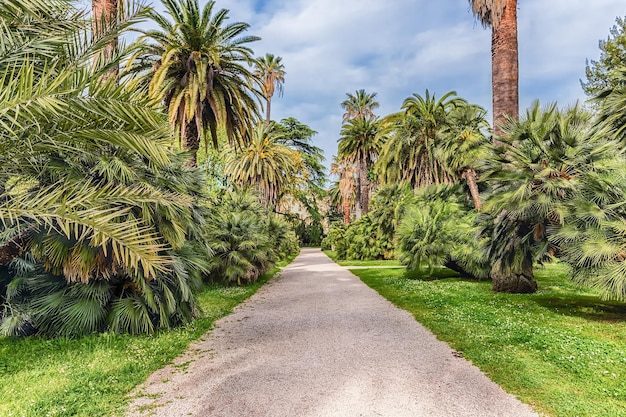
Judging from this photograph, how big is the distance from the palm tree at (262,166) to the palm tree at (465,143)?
11.0m

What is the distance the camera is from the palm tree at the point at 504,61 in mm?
9898

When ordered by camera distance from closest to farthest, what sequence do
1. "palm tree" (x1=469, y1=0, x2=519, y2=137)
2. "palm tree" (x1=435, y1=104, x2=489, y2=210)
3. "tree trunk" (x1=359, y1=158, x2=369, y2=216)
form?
"palm tree" (x1=469, y1=0, x2=519, y2=137)
"palm tree" (x1=435, y1=104, x2=489, y2=210)
"tree trunk" (x1=359, y1=158, x2=369, y2=216)

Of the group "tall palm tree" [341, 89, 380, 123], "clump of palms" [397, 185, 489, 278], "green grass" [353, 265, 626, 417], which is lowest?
"green grass" [353, 265, 626, 417]

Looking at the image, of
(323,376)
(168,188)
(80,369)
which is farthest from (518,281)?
(80,369)

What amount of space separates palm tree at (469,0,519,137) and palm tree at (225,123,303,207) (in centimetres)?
1533

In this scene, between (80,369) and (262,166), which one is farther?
(262,166)

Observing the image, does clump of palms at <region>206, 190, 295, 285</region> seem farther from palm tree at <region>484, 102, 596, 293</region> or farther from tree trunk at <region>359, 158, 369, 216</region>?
tree trunk at <region>359, 158, 369, 216</region>

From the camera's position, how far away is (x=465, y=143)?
1562 centimetres

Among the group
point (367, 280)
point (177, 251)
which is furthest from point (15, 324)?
point (367, 280)

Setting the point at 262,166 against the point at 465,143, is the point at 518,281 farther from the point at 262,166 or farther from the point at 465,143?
the point at 262,166

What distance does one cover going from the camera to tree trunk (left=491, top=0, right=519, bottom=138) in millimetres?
9898

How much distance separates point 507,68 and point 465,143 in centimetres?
589

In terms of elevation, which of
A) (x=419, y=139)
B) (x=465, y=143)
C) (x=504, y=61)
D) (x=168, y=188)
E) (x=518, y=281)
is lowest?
(x=518, y=281)

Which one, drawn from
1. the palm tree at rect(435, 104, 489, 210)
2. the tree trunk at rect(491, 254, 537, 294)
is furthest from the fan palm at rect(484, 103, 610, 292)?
the palm tree at rect(435, 104, 489, 210)
